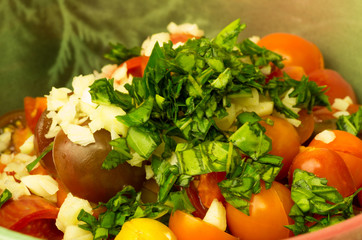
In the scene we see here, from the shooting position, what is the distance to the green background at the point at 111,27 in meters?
1.82

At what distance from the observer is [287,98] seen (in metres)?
1.40

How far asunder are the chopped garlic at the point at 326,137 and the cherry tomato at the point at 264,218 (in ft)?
0.94

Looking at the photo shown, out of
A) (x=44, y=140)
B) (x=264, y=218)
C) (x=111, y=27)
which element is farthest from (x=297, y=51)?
(x=44, y=140)

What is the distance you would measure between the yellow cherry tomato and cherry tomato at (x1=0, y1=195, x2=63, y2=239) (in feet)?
0.91

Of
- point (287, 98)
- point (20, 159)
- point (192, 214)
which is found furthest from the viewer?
point (20, 159)

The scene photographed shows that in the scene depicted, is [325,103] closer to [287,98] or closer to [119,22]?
[287,98]

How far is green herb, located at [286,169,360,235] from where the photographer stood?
3.55ft

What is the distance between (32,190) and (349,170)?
879 millimetres

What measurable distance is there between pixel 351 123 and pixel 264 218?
1.86 feet

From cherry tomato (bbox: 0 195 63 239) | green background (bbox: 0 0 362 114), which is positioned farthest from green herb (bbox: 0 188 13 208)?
green background (bbox: 0 0 362 114)

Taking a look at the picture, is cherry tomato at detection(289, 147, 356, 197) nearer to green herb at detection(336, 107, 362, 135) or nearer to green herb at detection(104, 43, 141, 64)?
green herb at detection(336, 107, 362, 135)

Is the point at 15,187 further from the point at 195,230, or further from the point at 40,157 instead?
the point at 195,230

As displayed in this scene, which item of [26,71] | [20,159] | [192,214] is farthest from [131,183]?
[26,71]

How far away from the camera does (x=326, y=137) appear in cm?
132
